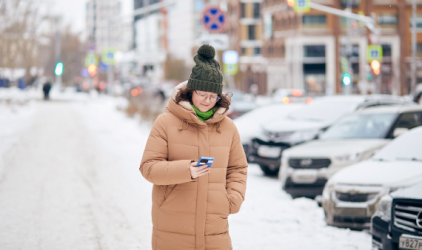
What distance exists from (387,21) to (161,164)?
77.3 meters

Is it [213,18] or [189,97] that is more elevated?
[213,18]

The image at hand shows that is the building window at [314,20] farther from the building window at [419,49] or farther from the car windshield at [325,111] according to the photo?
the car windshield at [325,111]

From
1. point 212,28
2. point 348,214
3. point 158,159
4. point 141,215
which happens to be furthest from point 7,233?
point 212,28

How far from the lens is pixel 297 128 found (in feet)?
50.1

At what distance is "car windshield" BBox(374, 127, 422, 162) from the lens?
9245 mm

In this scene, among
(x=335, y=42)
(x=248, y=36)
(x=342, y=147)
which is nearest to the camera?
(x=342, y=147)

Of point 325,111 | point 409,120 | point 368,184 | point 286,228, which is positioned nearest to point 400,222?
point 368,184

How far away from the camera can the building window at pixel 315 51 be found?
7819 centimetres

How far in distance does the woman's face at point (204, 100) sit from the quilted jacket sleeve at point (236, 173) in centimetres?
26

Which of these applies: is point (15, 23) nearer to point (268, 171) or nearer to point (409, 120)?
point (268, 171)

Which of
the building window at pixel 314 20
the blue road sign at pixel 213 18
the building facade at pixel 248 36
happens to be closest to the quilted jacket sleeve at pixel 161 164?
the blue road sign at pixel 213 18

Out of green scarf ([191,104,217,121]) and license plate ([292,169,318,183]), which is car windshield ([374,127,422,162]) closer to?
license plate ([292,169,318,183])

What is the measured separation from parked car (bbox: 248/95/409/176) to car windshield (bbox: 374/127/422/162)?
5.18m

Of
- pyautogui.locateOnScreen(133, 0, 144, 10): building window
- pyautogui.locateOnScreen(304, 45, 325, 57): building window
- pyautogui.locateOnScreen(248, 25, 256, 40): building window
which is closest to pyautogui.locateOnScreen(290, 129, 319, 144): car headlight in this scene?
pyautogui.locateOnScreen(304, 45, 325, 57): building window
